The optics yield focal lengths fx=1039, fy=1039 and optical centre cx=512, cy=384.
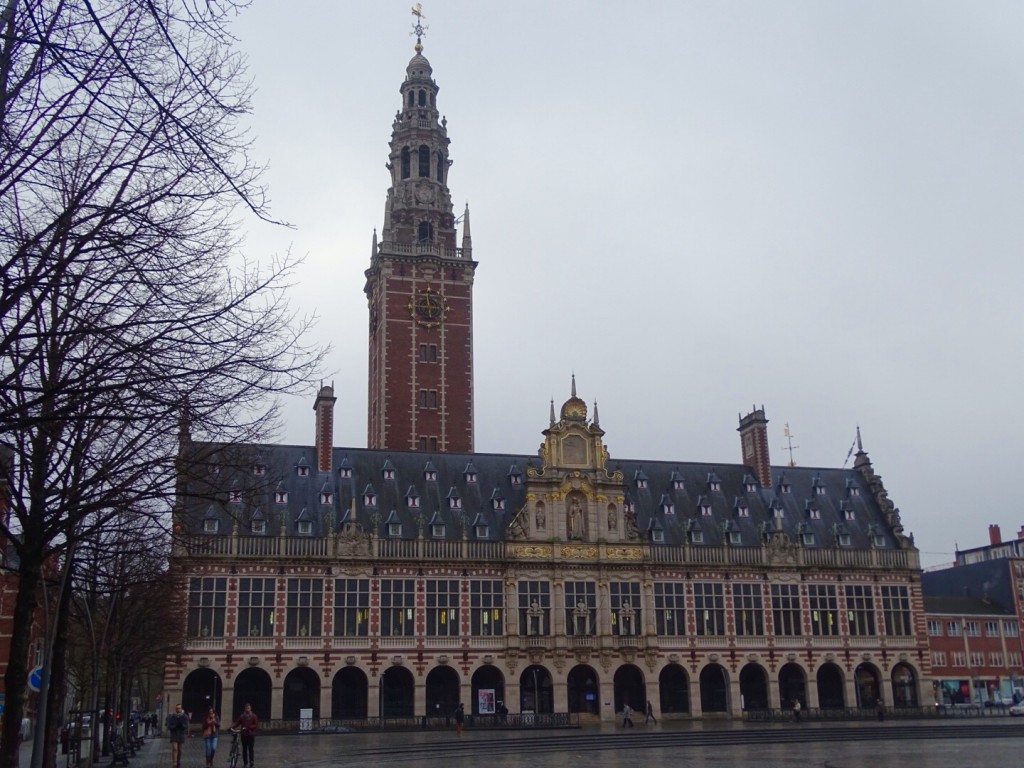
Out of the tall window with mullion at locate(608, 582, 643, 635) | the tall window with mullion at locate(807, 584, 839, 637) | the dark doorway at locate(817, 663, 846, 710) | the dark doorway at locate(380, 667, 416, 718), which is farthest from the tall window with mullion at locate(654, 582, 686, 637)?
the dark doorway at locate(380, 667, 416, 718)

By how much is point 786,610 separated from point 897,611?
761 centimetres

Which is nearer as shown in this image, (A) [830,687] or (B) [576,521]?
(B) [576,521]

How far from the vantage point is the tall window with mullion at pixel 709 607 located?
6228 cm

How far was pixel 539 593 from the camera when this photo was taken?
2384 inches

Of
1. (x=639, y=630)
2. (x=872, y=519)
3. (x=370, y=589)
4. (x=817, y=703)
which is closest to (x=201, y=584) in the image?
(x=370, y=589)

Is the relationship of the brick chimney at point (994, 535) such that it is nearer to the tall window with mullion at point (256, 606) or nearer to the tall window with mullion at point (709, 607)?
the tall window with mullion at point (709, 607)

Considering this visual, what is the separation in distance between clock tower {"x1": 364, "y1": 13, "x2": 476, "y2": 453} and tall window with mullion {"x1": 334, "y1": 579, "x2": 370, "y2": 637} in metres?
16.2

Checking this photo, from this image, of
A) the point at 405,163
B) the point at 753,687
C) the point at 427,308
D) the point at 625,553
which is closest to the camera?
the point at 625,553

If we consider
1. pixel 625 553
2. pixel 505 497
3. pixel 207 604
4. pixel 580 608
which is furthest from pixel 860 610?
pixel 207 604

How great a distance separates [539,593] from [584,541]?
164 inches

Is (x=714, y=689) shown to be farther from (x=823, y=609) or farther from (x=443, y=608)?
(x=443, y=608)

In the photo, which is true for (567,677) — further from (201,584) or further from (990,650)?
(990,650)

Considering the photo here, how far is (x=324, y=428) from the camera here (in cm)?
6247

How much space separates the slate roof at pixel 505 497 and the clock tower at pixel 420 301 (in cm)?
886
